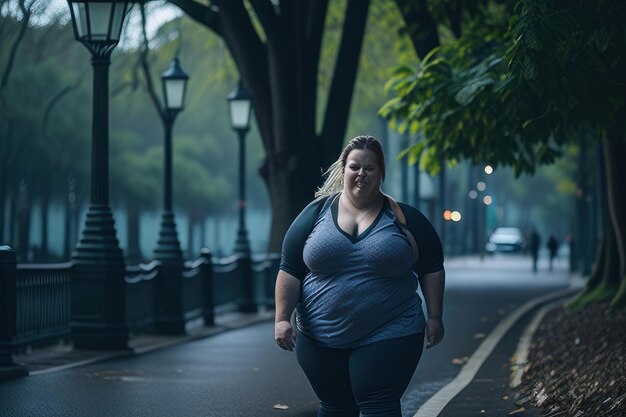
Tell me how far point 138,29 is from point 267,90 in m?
→ 18.1

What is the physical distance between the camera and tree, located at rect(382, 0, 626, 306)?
10117mm

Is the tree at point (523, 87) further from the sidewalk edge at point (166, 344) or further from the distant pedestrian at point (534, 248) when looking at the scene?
the distant pedestrian at point (534, 248)

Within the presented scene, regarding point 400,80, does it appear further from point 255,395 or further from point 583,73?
point 255,395

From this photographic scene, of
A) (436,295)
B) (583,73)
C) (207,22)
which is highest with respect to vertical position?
(207,22)

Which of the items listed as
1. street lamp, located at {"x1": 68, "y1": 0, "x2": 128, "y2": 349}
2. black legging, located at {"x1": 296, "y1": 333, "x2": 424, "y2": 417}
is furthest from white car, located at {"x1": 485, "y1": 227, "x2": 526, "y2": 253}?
black legging, located at {"x1": 296, "y1": 333, "x2": 424, "y2": 417}

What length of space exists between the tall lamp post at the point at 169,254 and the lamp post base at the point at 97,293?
3242mm

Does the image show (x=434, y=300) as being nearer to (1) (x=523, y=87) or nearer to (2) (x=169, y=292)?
(1) (x=523, y=87)

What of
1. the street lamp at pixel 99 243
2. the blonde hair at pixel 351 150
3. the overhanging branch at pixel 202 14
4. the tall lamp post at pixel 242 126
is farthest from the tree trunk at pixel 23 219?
the blonde hair at pixel 351 150

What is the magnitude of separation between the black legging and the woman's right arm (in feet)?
0.20

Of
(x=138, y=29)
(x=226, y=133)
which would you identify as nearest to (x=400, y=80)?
(x=138, y=29)

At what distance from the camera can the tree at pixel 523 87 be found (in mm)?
10117

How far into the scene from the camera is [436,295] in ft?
21.2

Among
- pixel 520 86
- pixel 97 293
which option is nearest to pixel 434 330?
pixel 520 86

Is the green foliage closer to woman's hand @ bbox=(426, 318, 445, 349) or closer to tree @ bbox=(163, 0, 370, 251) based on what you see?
woman's hand @ bbox=(426, 318, 445, 349)
